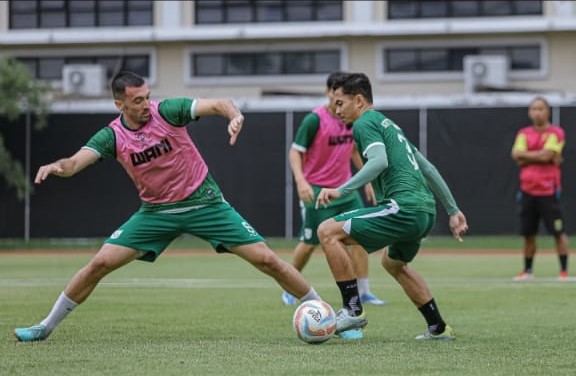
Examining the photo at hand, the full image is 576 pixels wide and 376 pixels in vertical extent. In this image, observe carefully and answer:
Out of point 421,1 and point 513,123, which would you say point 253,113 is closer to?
point 513,123

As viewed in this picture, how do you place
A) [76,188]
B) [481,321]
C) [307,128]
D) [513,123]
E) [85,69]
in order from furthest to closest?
[85,69] < [76,188] < [513,123] < [307,128] < [481,321]

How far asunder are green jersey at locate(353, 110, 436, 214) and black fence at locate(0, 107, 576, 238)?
21.9 m

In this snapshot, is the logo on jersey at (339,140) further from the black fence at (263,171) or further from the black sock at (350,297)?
the black fence at (263,171)

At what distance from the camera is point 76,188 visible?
33.1 m

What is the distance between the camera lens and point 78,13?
4309 centimetres

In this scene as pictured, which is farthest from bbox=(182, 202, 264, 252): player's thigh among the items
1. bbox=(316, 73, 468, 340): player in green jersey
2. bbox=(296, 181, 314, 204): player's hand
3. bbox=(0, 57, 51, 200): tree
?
bbox=(0, 57, 51, 200): tree

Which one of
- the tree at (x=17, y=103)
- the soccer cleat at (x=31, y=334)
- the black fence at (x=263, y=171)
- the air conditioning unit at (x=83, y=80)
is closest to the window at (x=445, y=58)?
the air conditioning unit at (x=83, y=80)

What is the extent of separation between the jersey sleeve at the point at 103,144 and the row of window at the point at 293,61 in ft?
109

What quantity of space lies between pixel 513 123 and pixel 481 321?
20.5 m

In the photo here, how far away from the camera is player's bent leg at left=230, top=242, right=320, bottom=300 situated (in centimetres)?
932

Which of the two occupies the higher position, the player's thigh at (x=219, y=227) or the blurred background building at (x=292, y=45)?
the blurred background building at (x=292, y=45)

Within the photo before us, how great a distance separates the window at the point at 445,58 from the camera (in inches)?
1638

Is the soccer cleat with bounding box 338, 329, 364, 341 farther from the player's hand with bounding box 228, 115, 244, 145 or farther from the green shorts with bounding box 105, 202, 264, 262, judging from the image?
the player's hand with bounding box 228, 115, 244, 145

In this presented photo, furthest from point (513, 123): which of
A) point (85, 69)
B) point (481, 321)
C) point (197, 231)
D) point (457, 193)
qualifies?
point (197, 231)
